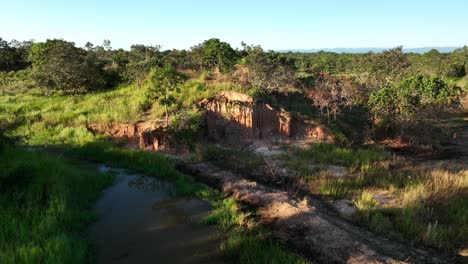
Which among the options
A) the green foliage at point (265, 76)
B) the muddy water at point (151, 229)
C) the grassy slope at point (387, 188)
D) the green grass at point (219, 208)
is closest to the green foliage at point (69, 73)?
the green grass at point (219, 208)

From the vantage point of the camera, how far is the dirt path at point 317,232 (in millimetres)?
7871

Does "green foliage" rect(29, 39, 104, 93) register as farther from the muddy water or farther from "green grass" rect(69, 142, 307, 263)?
the muddy water

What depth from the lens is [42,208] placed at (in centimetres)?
894

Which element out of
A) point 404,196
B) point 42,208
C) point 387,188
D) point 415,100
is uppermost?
point 415,100

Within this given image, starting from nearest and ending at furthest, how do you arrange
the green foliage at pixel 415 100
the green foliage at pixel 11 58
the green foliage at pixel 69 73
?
1. the green foliage at pixel 415 100
2. the green foliage at pixel 69 73
3. the green foliage at pixel 11 58

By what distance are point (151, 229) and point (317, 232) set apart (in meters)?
4.60

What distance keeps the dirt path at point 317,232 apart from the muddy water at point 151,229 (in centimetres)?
180

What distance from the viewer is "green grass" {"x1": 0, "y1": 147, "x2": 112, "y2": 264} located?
23.0 feet

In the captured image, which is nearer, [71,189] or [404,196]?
[71,189]

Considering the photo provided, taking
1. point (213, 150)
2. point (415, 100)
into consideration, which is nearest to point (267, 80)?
point (415, 100)

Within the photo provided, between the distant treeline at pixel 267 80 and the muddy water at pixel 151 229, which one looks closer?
the muddy water at pixel 151 229

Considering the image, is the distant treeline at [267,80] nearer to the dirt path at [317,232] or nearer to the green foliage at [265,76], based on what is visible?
the green foliage at [265,76]

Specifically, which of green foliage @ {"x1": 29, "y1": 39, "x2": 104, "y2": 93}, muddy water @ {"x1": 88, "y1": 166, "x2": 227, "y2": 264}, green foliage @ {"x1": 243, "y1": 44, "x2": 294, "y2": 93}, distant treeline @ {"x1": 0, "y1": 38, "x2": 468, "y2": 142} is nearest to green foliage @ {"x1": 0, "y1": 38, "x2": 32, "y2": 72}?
distant treeline @ {"x1": 0, "y1": 38, "x2": 468, "y2": 142}

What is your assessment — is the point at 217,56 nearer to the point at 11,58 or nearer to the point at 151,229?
the point at 151,229
